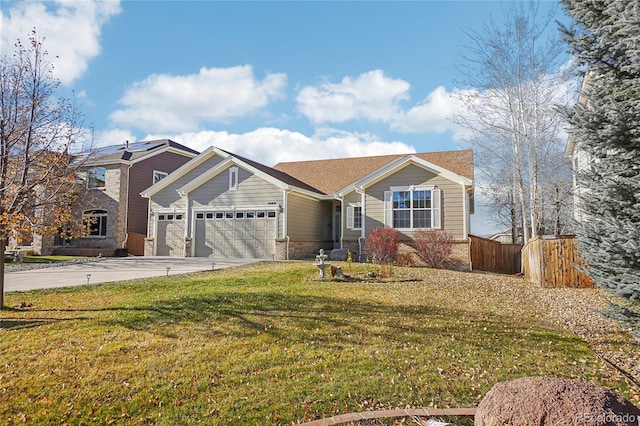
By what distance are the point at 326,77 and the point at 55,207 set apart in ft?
31.5

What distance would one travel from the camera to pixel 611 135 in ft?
15.1

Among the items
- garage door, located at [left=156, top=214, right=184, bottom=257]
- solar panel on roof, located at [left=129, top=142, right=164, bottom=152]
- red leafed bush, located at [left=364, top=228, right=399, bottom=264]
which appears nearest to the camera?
red leafed bush, located at [left=364, top=228, right=399, bottom=264]

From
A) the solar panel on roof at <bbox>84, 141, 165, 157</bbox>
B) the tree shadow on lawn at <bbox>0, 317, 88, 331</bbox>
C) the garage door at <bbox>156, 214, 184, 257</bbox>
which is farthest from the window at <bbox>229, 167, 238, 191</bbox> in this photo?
the tree shadow on lawn at <bbox>0, 317, 88, 331</bbox>

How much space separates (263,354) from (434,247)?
465 inches

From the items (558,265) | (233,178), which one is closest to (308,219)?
(233,178)

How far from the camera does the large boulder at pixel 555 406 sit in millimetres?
2766

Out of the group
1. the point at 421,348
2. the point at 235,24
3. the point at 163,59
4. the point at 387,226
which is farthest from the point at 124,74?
the point at 421,348

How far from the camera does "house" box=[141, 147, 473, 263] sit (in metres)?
17.5

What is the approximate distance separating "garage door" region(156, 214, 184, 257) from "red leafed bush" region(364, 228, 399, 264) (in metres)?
10.9

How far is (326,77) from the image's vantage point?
14.6 m

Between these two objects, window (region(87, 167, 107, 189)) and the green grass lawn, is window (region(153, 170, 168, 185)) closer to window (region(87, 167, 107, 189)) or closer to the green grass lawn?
window (region(87, 167, 107, 189))

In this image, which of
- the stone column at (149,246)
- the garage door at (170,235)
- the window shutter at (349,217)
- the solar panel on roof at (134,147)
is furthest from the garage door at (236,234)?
the solar panel on roof at (134,147)

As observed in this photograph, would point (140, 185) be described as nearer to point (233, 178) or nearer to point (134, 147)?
point (134, 147)

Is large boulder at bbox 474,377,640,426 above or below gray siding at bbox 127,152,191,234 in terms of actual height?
below
